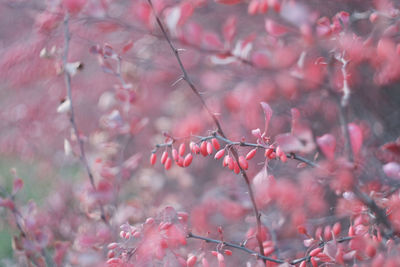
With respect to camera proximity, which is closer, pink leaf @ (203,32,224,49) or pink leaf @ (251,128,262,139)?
pink leaf @ (251,128,262,139)

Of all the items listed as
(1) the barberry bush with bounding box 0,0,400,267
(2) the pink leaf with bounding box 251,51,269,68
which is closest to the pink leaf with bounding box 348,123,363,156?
(1) the barberry bush with bounding box 0,0,400,267

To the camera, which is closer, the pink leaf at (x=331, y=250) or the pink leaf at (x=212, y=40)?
the pink leaf at (x=331, y=250)

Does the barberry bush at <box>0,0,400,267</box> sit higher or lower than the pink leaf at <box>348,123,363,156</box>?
lower

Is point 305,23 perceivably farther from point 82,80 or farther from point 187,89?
point 82,80

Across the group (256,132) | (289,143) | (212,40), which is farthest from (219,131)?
(212,40)

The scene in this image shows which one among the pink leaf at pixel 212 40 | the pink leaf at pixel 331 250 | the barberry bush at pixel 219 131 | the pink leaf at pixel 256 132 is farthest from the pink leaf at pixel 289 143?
the pink leaf at pixel 212 40

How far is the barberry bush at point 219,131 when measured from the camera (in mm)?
871

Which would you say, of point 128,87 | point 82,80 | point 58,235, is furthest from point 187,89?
point 58,235

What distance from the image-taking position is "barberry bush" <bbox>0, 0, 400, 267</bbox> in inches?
34.3

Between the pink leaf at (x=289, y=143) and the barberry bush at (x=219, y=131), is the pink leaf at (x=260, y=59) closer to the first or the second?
the barberry bush at (x=219, y=131)

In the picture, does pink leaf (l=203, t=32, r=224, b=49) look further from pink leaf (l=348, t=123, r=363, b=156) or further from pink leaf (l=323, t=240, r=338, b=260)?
pink leaf (l=323, t=240, r=338, b=260)

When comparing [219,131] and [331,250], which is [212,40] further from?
[331,250]

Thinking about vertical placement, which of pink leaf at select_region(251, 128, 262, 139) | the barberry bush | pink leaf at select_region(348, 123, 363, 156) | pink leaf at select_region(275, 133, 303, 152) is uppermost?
pink leaf at select_region(275, 133, 303, 152)

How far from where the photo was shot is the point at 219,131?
2.93 ft
